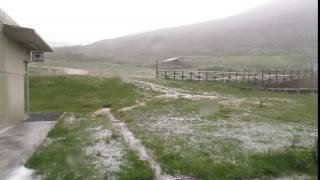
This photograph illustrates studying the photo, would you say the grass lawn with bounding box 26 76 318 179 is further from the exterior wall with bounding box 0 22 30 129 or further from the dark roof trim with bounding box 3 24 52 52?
the dark roof trim with bounding box 3 24 52 52

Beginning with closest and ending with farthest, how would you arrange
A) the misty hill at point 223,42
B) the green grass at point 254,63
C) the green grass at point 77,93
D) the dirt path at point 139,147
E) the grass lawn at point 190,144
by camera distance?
1. the dirt path at point 139,147
2. the grass lawn at point 190,144
3. the green grass at point 77,93
4. the green grass at point 254,63
5. the misty hill at point 223,42

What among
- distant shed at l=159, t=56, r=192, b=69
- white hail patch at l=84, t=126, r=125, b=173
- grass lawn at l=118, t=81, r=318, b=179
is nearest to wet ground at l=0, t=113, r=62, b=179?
white hail patch at l=84, t=126, r=125, b=173

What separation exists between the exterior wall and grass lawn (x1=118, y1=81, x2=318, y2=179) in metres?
6.16

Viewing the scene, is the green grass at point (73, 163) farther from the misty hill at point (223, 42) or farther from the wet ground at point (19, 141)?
the misty hill at point (223, 42)

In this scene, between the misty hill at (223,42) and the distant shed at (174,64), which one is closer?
the distant shed at (174,64)

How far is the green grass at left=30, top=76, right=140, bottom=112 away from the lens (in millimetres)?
39125

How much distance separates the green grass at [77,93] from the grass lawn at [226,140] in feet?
26.5

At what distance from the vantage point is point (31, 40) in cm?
2634

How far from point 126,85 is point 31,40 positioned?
23433mm

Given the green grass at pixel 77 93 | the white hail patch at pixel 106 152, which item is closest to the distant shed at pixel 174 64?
the green grass at pixel 77 93

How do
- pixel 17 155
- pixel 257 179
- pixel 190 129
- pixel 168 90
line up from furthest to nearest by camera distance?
1. pixel 168 90
2. pixel 190 129
3. pixel 17 155
4. pixel 257 179

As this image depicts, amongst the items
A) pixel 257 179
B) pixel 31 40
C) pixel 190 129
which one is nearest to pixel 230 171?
pixel 257 179

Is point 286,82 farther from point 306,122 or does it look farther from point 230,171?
point 230,171

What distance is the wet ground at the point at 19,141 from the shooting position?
13737 mm
